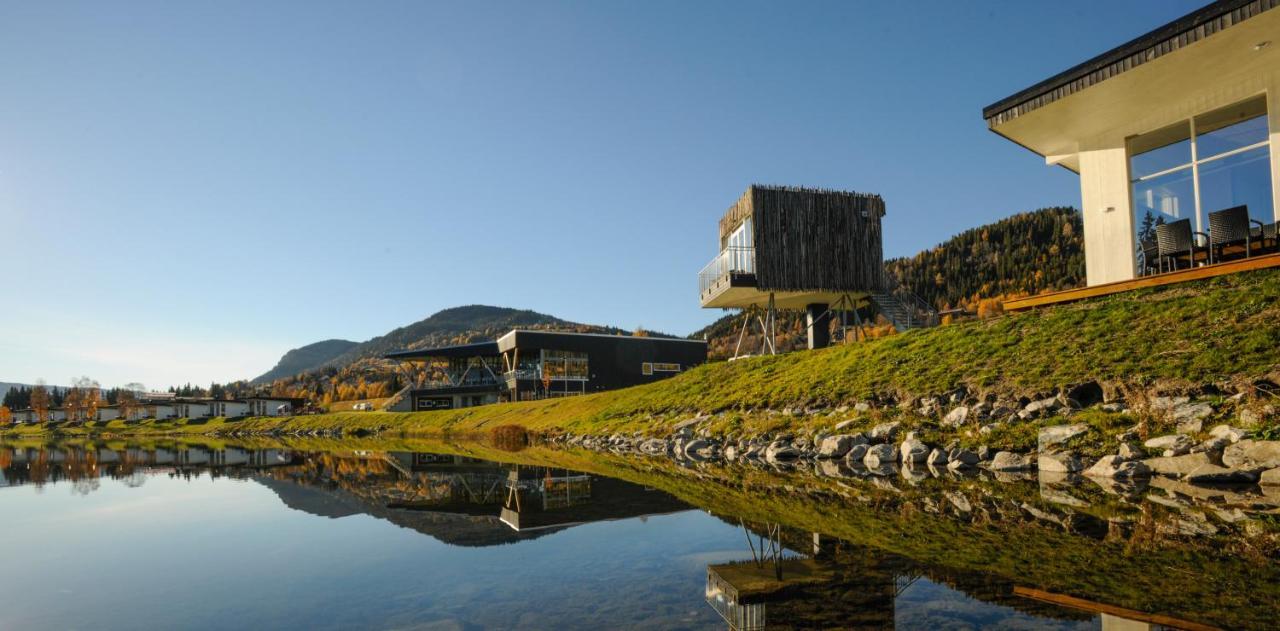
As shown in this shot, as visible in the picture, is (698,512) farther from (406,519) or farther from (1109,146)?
(1109,146)

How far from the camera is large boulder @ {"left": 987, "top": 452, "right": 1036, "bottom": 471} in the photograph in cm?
1247

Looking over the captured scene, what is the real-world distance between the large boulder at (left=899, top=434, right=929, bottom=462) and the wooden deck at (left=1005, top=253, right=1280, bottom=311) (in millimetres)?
6256

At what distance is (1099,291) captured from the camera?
16641 mm

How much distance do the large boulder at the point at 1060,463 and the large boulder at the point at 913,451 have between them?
2.29 meters

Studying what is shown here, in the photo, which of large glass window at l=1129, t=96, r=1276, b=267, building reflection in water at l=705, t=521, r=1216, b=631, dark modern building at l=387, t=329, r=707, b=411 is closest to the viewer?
building reflection in water at l=705, t=521, r=1216, b=631

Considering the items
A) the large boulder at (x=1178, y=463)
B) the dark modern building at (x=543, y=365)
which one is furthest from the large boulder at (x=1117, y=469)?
the dark modern building at (x=543, y=365)

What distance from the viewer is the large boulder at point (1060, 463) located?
1173 centimetres

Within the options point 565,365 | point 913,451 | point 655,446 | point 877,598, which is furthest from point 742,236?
point 565,365

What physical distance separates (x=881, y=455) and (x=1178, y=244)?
8.18 m

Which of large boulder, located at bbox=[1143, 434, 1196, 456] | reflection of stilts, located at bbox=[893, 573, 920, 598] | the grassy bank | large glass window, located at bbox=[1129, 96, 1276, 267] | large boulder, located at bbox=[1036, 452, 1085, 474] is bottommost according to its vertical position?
large boulder, located at bbox=[1036, 452, 1085, 474]

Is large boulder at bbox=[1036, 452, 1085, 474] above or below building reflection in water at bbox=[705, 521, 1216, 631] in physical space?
below

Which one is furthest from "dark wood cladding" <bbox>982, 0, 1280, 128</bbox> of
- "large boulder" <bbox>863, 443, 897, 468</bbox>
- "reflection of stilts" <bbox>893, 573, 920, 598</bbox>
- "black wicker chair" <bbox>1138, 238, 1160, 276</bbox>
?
"reflection of stilts" <bbox>893, 573, 920, 598</bbox>

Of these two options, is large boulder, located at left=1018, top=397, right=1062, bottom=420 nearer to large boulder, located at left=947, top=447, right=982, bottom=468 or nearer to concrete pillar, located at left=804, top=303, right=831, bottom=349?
large boulder, located at left=947, top=447, right=982, bottom=468

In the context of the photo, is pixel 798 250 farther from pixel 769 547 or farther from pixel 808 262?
pixel 769 547
